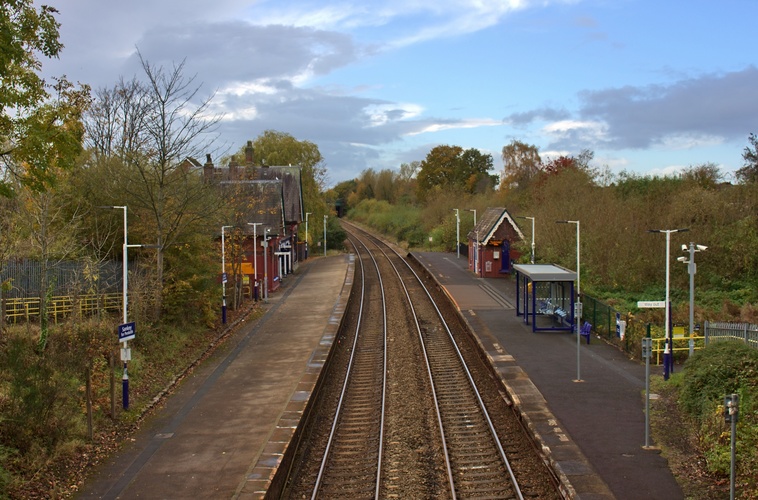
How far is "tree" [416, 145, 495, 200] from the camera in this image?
8925cm

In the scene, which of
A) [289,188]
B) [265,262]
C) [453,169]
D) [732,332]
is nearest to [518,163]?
[453,169]

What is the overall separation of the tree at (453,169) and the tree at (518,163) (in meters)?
12.3

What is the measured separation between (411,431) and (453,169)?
258 ft

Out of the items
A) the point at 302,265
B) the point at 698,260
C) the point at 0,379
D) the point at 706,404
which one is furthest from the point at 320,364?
the point at 302,265

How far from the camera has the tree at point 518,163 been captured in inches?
2901

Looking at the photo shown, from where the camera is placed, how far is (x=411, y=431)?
47.5 ft

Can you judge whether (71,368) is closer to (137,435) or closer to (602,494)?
(137,435)

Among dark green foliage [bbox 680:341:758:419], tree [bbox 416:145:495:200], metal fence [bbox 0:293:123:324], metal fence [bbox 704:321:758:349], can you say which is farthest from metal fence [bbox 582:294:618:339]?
tree [bbox 416:145:495:200]

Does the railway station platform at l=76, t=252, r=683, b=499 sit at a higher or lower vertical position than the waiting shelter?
lower

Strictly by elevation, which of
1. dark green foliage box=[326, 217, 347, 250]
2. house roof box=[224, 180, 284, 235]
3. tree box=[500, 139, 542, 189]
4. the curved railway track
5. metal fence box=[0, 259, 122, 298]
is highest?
tree box=[500, 139, 542, 189]

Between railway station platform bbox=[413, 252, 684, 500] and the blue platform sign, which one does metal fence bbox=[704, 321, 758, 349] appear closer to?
railway station platform bbox=[413, 252, 684, 500]

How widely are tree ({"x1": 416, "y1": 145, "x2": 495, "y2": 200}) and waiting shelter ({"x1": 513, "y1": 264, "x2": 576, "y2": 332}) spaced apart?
2443 inches

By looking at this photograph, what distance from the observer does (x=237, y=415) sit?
14.7 metres

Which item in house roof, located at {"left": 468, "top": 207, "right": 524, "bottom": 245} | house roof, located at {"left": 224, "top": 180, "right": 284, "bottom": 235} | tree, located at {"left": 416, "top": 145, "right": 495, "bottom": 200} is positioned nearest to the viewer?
house roof, located at {"left": 224, "top": 180, "right": 284, "bottom": 235}
